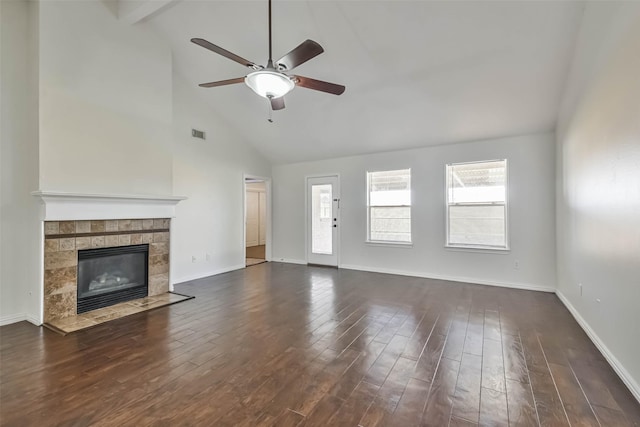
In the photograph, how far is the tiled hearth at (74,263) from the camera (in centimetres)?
322

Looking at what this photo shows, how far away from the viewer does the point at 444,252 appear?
5137 mm

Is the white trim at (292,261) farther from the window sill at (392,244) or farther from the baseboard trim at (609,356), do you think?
the baseboard trim at (609,356)

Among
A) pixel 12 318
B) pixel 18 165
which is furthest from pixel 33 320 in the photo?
pixel 18 165

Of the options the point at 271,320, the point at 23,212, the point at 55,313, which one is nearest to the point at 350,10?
the point at 271,320

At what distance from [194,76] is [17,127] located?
8.15 feet

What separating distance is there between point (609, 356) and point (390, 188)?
155 inches

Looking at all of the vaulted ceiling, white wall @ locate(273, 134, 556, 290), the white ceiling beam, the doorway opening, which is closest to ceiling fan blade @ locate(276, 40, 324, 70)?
the vaulted ceiling

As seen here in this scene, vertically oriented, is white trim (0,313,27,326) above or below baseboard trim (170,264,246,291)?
below

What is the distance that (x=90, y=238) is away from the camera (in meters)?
3.58

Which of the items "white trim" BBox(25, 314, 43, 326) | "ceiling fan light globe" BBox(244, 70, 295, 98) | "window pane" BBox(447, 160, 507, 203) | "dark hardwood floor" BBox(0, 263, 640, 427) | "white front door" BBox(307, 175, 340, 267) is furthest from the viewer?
"white front door" BBox(307, 175, 340, 267)

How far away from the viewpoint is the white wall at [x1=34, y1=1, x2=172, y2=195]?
324 centimetres

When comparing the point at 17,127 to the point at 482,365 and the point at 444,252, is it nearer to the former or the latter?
the point at 482,365

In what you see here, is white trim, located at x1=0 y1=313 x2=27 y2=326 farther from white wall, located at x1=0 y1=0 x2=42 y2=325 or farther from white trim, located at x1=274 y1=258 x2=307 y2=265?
white trim, located at x1=274 y1=258 x2=307 y2=265

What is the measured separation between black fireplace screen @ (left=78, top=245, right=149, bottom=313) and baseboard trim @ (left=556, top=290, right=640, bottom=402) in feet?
16.9
